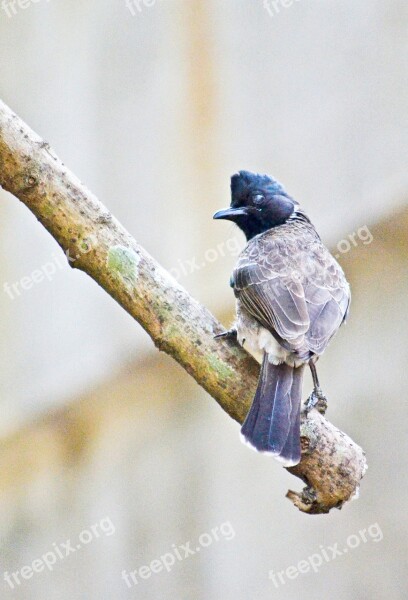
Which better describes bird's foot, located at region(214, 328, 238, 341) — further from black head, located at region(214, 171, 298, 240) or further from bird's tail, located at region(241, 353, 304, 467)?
black head, located at region(214, 171, 298, 240)

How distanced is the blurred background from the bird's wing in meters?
2.24

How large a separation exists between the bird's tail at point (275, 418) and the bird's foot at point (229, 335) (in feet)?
0.60

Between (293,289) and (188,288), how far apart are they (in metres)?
3.12

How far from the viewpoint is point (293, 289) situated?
3760mm

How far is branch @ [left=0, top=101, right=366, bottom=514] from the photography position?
3.45 metres

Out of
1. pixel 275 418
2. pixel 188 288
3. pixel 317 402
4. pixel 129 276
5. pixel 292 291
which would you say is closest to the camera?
pixel 275 418

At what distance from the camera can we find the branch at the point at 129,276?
11.3 feet

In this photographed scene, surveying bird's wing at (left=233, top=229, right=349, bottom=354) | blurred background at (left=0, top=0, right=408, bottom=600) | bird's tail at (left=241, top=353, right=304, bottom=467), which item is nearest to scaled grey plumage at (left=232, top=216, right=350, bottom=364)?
bird's wing at (left=233, top=229, right=349, bottom=354)

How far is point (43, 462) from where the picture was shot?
7.34 meters

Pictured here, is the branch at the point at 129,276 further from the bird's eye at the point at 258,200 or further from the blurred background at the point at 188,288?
the blurred background at the point at 188,288

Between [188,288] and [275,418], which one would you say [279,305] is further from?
[188,288]

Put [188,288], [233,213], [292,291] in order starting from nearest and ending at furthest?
[292,291]
[233,213]
[188,288]

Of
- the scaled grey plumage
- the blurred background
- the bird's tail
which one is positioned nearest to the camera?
the bird's tail

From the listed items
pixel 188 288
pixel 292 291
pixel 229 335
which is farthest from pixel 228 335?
pixel 188 288
